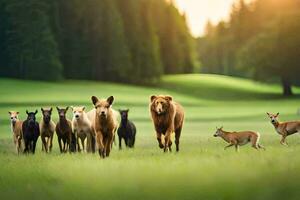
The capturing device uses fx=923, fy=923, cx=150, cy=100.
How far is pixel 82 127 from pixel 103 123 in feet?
1.12

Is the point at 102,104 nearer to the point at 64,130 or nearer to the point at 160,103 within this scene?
the point at 160,103

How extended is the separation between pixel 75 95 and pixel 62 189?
2.92 feet

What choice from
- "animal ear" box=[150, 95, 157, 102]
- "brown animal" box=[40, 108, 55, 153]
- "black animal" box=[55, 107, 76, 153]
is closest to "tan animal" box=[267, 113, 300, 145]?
"animal ear" box=[150, 95, 157, 102]

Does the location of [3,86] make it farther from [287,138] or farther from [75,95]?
[287,138]

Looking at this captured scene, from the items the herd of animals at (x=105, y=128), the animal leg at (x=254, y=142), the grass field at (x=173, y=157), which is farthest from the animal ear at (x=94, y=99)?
the animal leg at (x=254, y=142)

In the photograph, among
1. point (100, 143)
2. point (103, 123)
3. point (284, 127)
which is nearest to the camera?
point (284, 127)

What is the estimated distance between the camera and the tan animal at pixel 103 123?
538 centimetres

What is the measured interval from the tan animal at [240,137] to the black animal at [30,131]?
3.58ft

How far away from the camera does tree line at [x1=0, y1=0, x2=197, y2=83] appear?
18.0 ft

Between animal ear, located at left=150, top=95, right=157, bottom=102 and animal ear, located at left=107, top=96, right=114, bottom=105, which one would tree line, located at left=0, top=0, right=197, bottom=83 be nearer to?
animal ear, located at left=150, top=95, right=157, bottom=102

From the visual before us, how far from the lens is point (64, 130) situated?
577cm

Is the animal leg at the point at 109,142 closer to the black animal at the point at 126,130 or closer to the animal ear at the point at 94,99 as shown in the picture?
the black animal at the point at 126,130

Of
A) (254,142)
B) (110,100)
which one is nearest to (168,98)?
(110,100)

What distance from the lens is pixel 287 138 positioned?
17.5ft
